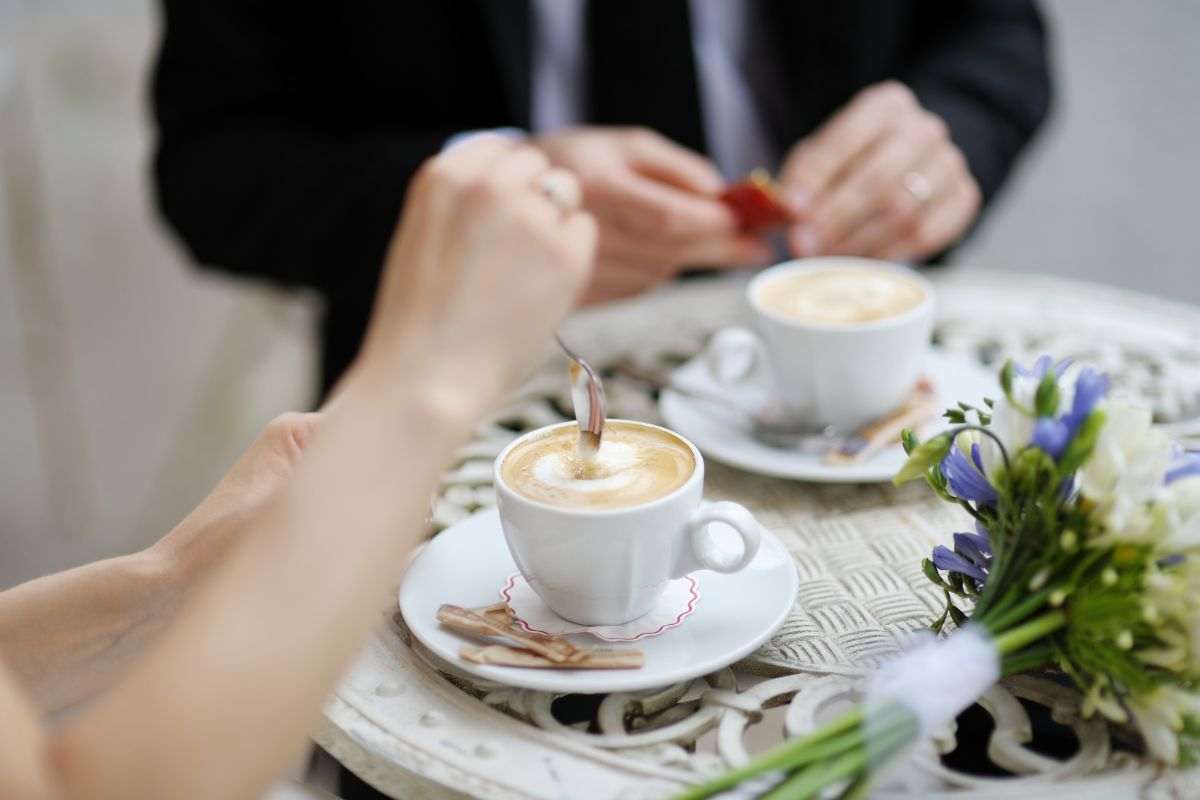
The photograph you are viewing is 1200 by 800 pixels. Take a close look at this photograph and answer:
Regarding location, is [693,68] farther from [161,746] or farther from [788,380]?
[161,746]

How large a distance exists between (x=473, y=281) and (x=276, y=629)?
20 cm

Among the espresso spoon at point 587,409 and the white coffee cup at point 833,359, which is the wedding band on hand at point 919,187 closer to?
the white coffee cup at point 833,359

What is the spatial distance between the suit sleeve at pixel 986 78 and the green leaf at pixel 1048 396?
2.88 feet

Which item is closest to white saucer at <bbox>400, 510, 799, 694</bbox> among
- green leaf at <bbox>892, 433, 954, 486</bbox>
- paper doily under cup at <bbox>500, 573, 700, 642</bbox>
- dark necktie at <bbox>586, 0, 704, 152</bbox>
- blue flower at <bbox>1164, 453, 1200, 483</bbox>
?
paper doily under cup at <bbox>500, 573, 700, 642</bbox>

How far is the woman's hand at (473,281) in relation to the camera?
23.8 inches

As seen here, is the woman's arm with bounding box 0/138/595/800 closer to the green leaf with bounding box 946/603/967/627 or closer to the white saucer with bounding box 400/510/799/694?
the white saucer with bounding box 400/510/799/694

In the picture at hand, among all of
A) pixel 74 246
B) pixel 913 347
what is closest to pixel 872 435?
pixel 913 347

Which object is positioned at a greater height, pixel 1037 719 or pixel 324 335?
pixel 1037 719

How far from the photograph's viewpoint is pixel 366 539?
0.55m

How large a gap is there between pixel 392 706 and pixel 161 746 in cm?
18

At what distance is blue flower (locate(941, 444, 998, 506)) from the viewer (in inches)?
26.5

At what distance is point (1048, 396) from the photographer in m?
0.62

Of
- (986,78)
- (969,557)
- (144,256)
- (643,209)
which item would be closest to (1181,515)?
(969,557)

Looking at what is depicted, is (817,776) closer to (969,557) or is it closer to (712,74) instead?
(969,557)
